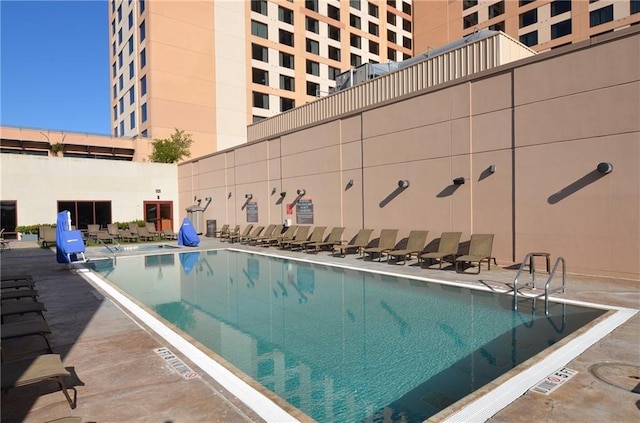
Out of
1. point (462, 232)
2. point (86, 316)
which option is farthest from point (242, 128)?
point (86, 316)

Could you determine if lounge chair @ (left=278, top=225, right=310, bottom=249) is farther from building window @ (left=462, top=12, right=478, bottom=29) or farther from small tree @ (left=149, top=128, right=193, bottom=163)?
building window @ (left=462, top=12, right=478, bottom=29)

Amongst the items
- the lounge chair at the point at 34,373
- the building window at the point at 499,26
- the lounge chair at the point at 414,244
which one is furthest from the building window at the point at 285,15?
the lounge chair at the point at 34,373

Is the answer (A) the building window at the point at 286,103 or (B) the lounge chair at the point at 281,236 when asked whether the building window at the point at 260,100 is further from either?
(B) the lounge chair at the point at 281,236

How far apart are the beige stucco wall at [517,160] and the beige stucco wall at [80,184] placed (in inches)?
657

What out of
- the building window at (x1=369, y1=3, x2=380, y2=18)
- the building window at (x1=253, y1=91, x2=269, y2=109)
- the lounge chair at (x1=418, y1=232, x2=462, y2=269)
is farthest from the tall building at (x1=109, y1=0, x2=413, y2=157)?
the lounge chair at (x1=418, y1=232, x2=462, y2=269)

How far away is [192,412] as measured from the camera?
139 inches

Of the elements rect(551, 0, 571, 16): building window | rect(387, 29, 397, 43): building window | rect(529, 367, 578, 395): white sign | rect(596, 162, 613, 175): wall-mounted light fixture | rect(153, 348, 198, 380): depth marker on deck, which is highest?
rect(387, 29, 397, 43): building window

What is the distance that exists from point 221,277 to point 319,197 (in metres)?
6.63

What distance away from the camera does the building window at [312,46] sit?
40.9 m

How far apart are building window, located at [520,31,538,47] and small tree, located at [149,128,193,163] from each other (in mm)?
32300

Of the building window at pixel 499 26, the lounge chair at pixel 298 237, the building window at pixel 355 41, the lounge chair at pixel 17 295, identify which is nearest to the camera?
the lounge chair at pixel 17 295

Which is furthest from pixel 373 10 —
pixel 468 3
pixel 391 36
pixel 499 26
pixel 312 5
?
pixel 499 26

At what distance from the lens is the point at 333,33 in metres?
43.0

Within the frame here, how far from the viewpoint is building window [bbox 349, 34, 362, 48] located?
1750 inches
